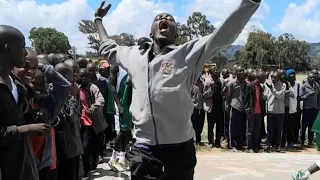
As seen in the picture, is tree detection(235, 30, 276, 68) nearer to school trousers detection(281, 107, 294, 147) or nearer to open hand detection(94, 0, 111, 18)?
school trousers detection(281, 107, 294, 147)

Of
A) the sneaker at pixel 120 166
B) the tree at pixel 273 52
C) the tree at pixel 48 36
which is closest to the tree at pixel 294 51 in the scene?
the tree at pixel 273 52

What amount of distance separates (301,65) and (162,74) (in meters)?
67.4

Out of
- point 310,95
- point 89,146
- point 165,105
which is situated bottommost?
point 89,146

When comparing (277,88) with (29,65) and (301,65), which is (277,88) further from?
(301,65)

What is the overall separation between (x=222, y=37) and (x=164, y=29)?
633 millimetres

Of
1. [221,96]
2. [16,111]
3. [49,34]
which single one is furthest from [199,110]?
[49,34]

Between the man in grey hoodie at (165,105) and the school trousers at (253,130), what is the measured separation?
6160 millimetres

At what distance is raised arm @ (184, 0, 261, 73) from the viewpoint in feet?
8.61

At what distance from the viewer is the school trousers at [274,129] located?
9.59 metres

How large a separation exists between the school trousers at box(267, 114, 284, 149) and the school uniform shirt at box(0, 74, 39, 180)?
7.69 meters

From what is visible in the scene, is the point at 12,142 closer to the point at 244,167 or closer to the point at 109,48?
the point at 109,48

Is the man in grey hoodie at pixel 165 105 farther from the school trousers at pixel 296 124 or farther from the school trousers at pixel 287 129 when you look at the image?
the school trousers at pixel 296 124

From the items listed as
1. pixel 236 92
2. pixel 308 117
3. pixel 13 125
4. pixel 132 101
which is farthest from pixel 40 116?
pixel 308 117

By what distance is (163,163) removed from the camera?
3193mm
